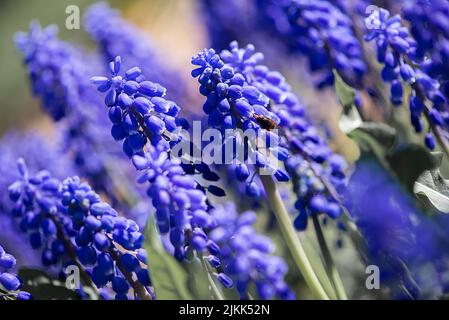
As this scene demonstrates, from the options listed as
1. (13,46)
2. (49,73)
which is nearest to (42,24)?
(13,46)

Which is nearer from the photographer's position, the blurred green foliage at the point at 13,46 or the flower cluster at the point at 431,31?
the flower cluster at the point at 431,31

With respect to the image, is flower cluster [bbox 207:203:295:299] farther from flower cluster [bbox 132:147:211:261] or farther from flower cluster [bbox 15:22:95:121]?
flower cluster [bbox 15:22:95:121]

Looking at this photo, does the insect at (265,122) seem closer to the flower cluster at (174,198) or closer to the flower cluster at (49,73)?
the flower cluster at (174,198)

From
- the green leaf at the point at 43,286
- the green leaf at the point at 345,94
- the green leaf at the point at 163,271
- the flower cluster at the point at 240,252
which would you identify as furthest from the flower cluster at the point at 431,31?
the green leaf at the point at 43,286

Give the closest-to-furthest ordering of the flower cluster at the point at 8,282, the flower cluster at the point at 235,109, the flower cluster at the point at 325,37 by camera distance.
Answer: the flower cluster at the point at 235,109, the flower cluster at the point at 8,282, the flower cluster at the point at 325,37

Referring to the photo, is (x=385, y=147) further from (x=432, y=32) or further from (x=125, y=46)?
(x=125, y=46)
